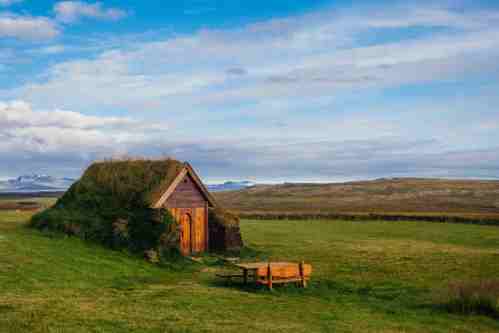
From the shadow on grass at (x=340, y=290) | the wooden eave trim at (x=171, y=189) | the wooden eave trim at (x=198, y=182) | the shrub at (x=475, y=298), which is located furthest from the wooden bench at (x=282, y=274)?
the wooden eave trim at (x=198, y=182)

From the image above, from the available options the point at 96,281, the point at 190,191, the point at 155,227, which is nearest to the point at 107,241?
the point at 155,227

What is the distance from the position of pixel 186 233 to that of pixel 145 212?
379cm

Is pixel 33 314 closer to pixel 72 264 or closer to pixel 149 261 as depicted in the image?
pixel 72 264

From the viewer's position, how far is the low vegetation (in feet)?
352

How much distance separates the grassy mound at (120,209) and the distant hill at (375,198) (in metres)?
69.5

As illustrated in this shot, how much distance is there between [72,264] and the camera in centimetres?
2422

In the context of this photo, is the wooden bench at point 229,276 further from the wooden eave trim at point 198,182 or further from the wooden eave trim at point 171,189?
the wooden eave trim at point 198,182

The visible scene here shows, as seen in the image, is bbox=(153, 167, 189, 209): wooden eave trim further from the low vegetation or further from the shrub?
the low vegetation

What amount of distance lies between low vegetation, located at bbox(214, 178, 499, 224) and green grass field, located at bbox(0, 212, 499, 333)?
5170 cm

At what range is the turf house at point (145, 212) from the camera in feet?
103

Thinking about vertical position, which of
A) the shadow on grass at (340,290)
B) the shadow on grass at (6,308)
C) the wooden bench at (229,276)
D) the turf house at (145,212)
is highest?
the turf house at (145,212)

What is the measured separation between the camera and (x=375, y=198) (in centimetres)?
14175

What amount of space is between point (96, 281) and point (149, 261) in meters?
7.41

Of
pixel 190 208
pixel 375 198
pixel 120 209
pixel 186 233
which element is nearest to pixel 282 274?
pixel 186 233
